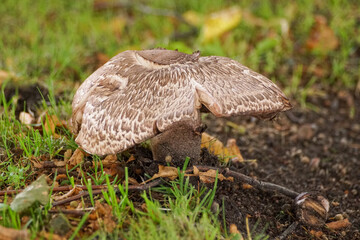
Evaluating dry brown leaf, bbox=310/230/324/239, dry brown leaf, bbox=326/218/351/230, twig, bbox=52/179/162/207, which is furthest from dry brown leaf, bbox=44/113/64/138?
dry brown leaf, bbox=326/218/351/230

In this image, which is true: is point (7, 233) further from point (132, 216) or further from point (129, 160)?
point (129, 160)

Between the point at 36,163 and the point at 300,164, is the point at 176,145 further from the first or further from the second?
the point at 300,164

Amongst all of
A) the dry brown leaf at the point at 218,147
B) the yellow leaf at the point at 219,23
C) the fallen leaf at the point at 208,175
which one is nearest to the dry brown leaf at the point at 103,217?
the fallen leaf at the point at 208,175

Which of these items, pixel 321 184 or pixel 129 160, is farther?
pixel 321 184

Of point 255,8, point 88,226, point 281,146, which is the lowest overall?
point 281,146

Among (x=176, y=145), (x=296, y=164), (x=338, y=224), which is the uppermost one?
(x=176, y=145)

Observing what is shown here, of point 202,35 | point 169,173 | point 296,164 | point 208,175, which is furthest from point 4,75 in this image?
point 296,164

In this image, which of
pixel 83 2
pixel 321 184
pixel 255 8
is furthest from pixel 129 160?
pixel 83 2
